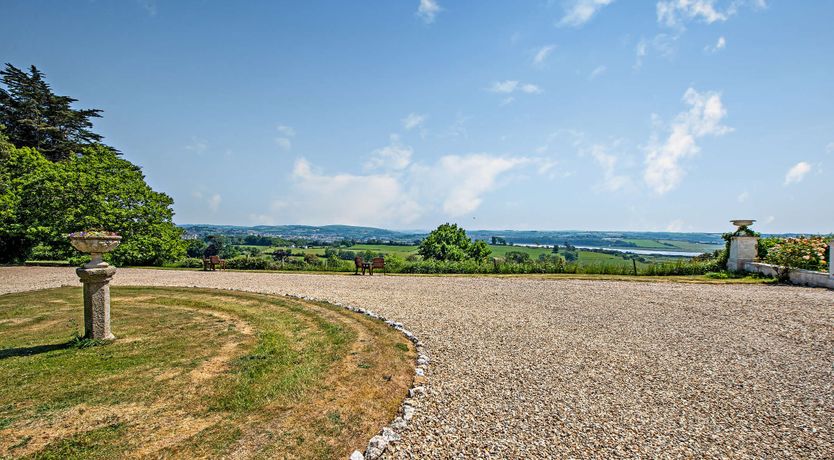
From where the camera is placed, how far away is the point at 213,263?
65.1 ft

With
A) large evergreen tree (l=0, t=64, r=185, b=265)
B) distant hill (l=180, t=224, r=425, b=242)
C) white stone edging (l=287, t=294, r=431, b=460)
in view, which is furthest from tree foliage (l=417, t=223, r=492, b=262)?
distant hill (l=180, t=224, r=425, b=242)

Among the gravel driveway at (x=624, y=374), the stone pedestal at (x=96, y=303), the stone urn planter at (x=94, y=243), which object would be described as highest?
the stone urn planter at (x=94, y=243)

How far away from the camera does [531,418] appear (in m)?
4.23

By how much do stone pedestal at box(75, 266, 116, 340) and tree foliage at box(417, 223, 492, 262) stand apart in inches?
926

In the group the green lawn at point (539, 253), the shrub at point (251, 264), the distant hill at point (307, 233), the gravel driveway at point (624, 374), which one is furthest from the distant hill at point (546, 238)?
the gravel driveway at point (624, 374)

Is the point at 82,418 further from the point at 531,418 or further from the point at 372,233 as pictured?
the point at 372,233

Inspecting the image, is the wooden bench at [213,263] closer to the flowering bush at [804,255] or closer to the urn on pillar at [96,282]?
the urn on pillar at [96,282]

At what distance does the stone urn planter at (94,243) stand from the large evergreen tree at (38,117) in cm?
2915

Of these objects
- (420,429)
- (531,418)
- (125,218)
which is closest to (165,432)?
(420,429)

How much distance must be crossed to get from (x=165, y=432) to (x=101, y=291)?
4.49 m

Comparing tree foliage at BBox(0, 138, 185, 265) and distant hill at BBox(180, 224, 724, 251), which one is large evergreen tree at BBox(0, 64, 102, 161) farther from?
distant hill at BBox(180, 224, 724, 251)

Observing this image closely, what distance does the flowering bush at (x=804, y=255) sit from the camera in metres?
13.6

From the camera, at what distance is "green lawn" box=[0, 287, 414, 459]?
146 inches

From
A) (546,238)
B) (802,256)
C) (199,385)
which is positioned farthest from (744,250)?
(546,238)
